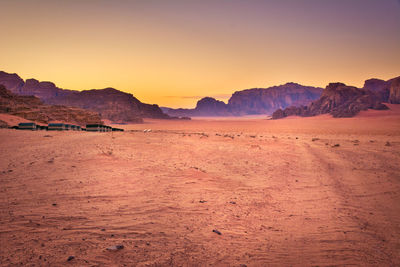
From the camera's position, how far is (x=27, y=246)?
12.6ft

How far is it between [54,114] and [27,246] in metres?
48.2

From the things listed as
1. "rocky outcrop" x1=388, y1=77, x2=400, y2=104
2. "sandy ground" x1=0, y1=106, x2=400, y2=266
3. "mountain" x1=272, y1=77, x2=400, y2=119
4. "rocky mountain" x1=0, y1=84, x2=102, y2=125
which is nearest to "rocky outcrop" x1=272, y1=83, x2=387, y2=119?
"mountain" x1=272, y1=77, x2=400, y2=119

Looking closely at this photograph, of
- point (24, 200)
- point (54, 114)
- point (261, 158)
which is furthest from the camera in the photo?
point (54, 114)

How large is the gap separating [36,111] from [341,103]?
106 metres

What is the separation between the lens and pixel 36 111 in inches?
1583

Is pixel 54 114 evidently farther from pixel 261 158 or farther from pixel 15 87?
pixel 15 87

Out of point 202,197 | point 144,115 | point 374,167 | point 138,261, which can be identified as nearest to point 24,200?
point 138,261

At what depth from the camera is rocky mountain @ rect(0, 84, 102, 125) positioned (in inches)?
1455

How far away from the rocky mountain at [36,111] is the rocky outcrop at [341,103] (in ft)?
277

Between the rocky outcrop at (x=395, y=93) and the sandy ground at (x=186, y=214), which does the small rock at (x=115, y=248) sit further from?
the rocky outcrop at (x=395, y=93)

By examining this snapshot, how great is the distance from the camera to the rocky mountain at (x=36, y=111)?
37.0 metres

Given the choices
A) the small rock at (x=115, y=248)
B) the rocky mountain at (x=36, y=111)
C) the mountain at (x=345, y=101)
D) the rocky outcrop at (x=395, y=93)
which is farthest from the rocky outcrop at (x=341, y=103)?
the small rock at (x=115, y=248)

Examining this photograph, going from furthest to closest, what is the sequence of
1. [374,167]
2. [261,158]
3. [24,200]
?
[261,158], [374,167], [24,200]

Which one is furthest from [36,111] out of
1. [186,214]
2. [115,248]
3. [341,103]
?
[341,103]
